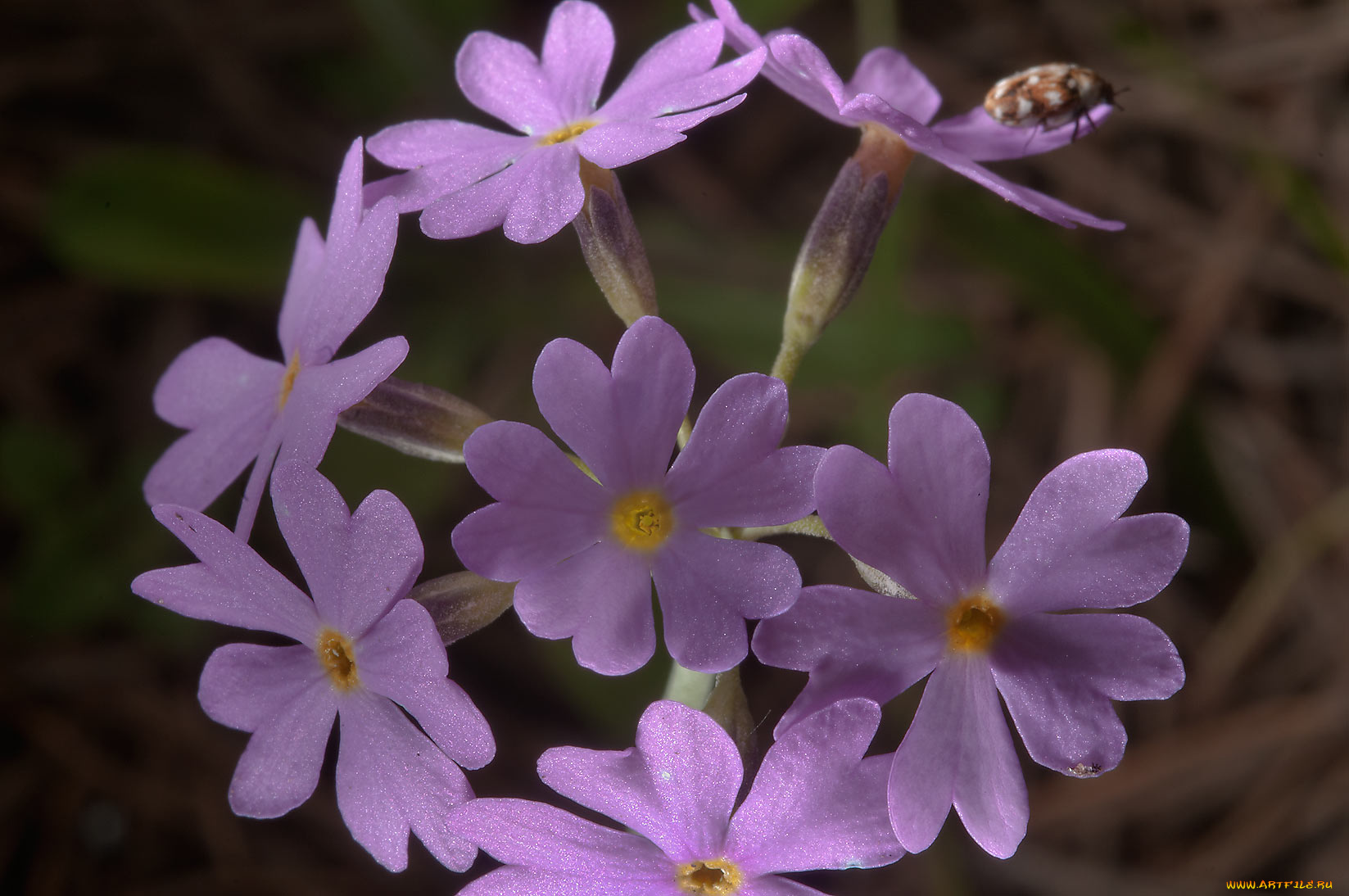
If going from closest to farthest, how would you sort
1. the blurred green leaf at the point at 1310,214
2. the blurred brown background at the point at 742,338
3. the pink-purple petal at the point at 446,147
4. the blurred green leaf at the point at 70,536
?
the pink-purple petal at the point at 446,147, the blurred green leaf at the point at 1310,214, the blurred green leaf at the point at 70,536, the blurred brown background at the point at 742,338

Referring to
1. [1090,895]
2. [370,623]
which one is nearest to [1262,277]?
[1090,895]

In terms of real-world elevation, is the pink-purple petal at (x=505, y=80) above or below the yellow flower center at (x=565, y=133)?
above

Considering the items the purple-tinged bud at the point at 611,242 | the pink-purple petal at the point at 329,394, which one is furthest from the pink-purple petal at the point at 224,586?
the purple-tinged bud at the point at 611,242

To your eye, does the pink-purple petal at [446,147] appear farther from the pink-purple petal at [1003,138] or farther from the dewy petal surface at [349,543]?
the pink-purple petal at [1003,138]

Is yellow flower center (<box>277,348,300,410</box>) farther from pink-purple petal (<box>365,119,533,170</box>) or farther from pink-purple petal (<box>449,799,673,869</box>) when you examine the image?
pink-purple petal (<box>449,799,673,869</box>)

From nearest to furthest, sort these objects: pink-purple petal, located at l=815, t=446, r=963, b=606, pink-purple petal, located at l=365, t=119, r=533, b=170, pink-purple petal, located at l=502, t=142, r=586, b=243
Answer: pink-purple petal, located at l=815, t=446, r=963, b=606, pink-purple petal, located at l=502, t=142, r=586, b=243, pink-purple petal, located at l=365, t=119, r=533, b=170

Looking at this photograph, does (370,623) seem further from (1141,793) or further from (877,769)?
(1141,793)

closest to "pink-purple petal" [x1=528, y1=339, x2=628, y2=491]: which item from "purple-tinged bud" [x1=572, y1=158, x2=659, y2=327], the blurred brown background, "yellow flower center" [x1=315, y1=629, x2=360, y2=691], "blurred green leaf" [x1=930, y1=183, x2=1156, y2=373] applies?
"yellow flower center" [x1=315, y1=629, x2=360, y2=691]
